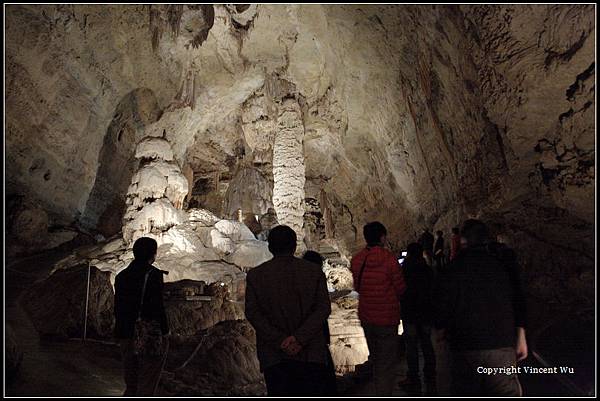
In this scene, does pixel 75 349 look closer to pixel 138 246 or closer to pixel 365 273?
pixel 138 246

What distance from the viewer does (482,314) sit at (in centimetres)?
268

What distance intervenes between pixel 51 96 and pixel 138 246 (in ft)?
33.4

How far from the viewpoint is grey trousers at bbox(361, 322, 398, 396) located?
3.37 m

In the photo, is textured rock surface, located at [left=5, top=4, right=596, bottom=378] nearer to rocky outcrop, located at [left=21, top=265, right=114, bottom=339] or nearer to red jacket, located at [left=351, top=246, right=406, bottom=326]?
red jacket, located at [left=351, top=246, right=406, bottom=326]

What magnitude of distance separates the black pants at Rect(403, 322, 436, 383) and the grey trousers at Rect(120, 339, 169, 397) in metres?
2.52

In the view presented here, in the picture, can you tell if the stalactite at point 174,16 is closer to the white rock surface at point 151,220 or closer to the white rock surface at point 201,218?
the white rock surface at point 151,220

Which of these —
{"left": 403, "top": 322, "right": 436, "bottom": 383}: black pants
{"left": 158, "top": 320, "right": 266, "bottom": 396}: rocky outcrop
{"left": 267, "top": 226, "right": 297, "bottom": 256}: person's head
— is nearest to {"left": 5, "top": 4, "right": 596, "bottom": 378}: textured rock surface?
{"left": 403, "top": 322, "right": 436, "bottom": 383}: black pants

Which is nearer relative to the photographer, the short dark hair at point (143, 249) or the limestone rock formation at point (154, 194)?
the short dark hair at point (143, 249)

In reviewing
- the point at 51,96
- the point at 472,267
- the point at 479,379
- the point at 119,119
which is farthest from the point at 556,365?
the point at 119,119

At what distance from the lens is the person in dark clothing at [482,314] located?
266 centimetres

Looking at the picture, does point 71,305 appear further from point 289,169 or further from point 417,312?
point 289,169

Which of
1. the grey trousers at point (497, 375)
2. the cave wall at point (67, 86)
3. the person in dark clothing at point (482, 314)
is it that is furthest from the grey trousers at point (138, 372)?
the cave wall at point (67, 86)

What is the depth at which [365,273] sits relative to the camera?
3.50m

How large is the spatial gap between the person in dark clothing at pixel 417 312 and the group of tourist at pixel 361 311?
0.72 meters
